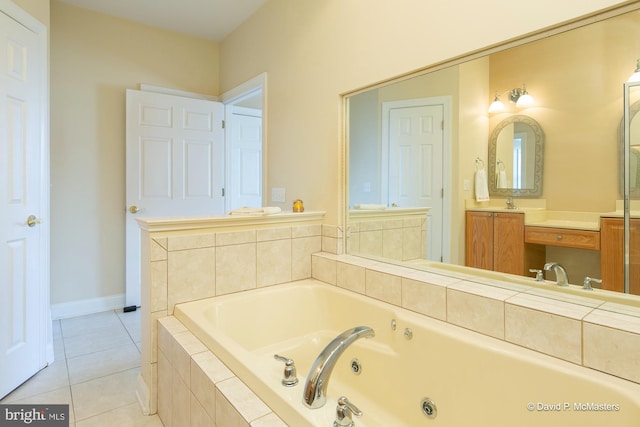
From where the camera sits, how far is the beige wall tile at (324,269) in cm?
208

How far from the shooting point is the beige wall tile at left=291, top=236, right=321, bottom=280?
85.7 inches

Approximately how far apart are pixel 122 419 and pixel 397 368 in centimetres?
132

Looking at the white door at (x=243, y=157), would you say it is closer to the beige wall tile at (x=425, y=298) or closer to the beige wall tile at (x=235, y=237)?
the beige wall tile at (x=235, y=237)

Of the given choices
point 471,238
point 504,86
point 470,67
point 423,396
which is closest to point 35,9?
point 470,67

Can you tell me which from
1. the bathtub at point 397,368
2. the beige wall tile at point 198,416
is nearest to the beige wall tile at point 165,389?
the bathtub at point 397,368

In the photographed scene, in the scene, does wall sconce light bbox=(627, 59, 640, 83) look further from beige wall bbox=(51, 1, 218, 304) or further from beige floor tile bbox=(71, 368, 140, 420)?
beige wall bbox=(51, 1, 218, 304)

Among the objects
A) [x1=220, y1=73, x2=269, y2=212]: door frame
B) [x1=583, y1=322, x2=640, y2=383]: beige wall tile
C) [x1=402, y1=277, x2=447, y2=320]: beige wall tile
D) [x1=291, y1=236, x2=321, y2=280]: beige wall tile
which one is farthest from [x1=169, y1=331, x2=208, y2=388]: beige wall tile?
[x1=220, y1=73, x2=269, y2=212]: door frame

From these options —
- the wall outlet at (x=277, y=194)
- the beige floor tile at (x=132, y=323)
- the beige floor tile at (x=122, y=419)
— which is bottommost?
the beige floor tile at (x=122, y=419)

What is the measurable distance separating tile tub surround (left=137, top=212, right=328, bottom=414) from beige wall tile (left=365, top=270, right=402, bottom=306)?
0.44 metres

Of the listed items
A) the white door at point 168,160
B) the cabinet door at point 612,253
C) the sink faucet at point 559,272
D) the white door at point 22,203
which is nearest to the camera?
the cabinet door at point 612,253

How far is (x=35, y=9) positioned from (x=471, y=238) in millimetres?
2807

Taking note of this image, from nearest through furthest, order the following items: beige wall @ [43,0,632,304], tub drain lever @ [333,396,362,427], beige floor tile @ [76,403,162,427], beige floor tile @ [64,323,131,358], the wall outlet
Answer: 1. tub drain lever @ [333,396,362,427]
2. beige floor tile @ [76,403,162,427]
3. beige wall @ [43,0,632,304]
4. beige floor tile @ [64,323,131,358]
5. the wall outlet

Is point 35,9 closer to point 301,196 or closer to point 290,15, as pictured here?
point 290,15

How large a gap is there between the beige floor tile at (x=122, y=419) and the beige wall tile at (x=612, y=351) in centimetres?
176
